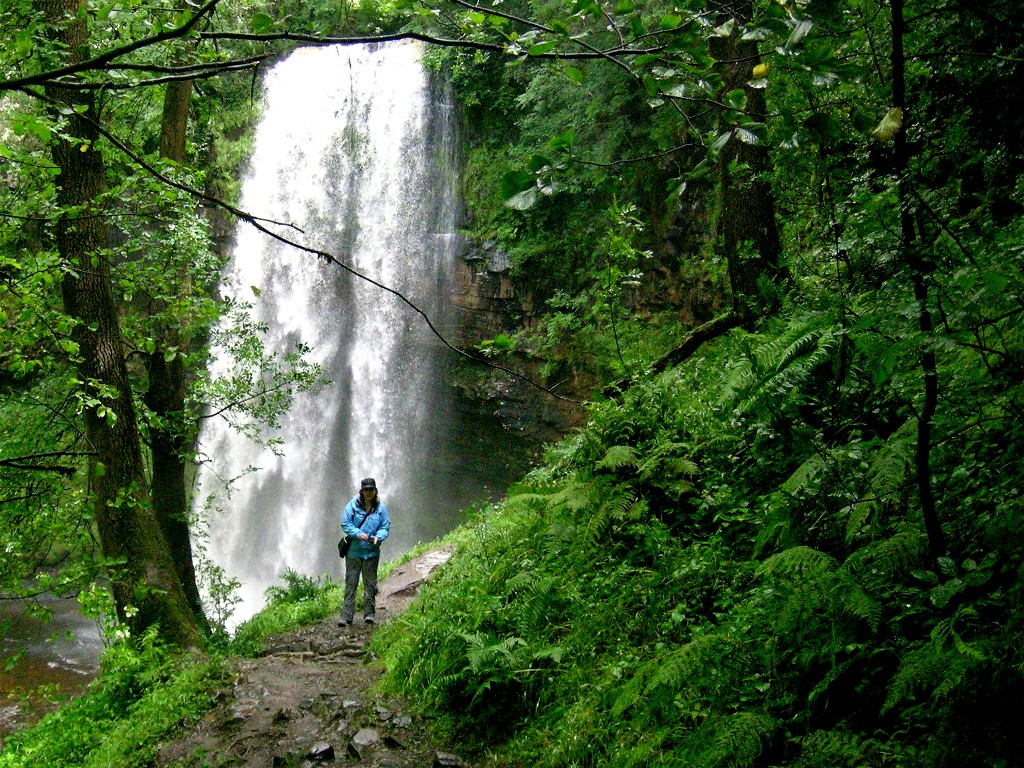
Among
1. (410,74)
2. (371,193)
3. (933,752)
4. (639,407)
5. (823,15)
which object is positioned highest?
(410,74)

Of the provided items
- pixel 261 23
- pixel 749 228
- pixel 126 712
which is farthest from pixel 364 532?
pixel 261 23

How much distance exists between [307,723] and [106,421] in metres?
3.42

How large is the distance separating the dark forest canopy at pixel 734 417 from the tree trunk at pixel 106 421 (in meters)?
0.04

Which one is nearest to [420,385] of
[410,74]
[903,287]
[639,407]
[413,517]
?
[413,517]

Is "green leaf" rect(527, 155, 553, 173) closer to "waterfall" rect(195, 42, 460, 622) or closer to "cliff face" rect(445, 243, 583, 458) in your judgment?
"cliff face" rect(445, 243, 583, 458)

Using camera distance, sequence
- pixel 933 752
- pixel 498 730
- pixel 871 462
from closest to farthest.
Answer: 1. pixel 933 752
2. pixel 871 462
3. pixel 498 730

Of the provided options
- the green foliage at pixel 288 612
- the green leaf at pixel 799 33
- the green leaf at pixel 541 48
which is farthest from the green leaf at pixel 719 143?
the green foliage at pixel 288 612

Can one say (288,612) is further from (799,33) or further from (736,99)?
(799,33)

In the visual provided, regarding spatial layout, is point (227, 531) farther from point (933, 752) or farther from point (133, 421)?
point (933, 752)

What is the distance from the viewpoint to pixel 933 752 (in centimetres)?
232

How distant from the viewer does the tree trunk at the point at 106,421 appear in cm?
646

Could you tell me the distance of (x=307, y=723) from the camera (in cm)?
524

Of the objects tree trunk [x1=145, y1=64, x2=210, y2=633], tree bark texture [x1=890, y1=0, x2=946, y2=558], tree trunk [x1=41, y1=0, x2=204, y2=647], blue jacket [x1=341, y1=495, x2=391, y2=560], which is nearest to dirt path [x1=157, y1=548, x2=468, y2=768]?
tree trunk [x1=41, y1=0, x2=204, y2=647]

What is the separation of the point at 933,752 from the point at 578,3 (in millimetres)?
2650
